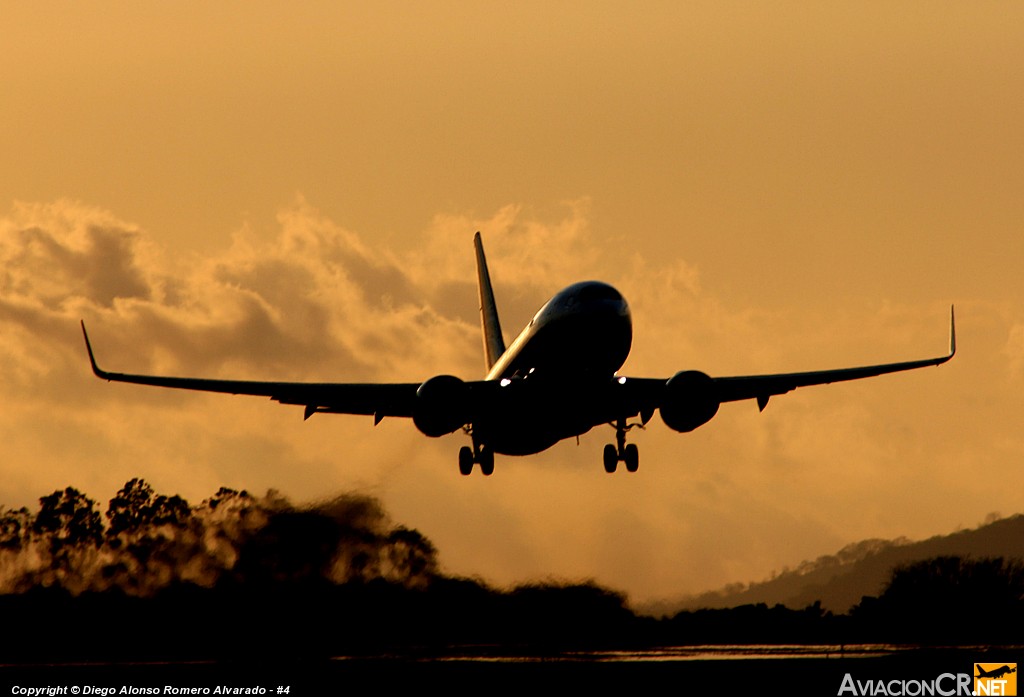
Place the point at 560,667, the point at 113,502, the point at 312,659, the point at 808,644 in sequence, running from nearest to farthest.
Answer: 1. the point at 560,667
2. the point at 312,659
3. the point at 808,644
4. the point at 113,502

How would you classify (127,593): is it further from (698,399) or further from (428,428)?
(698,399)

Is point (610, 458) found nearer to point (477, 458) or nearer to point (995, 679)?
point (477, 458)

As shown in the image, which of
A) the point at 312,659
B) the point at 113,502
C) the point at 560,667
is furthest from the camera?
the point at 113,502

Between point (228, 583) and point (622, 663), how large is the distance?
20.0 m

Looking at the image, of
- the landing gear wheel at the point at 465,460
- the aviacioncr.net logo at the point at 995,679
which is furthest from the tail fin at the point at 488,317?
the aviacioncr.net logo at the point at 995,679

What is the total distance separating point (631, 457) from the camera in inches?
3118

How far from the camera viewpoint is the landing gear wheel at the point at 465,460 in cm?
8031

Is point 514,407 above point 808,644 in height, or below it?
above

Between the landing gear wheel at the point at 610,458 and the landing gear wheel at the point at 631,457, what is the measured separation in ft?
1.52

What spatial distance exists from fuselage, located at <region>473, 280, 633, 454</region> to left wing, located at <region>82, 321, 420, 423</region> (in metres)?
3.68

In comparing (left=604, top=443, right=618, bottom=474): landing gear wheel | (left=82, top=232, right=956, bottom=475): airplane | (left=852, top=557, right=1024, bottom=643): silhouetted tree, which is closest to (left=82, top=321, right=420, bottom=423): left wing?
(left=82, top=232, right=956, bottom=475): airplane

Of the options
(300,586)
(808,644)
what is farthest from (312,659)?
(808,644)

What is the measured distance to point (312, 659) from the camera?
254ft

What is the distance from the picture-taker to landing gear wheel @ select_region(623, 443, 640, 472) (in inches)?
3115
